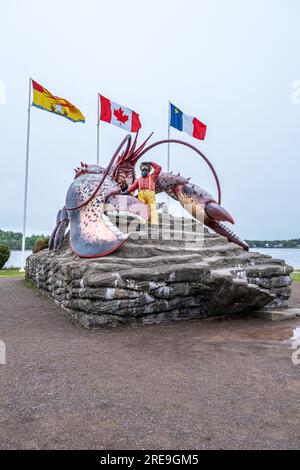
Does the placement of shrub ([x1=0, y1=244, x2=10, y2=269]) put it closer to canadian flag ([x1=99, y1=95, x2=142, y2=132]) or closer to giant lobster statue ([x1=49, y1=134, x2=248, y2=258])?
canadian flag ([x1=99, y1=95, x2=142, y2=132])

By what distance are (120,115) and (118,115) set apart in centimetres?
10

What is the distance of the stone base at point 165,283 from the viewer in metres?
5.80

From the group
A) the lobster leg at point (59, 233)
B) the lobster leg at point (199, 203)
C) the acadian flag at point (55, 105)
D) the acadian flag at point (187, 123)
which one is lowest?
the lobster leg at point (59, 233)

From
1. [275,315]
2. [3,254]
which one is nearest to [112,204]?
[275,315]

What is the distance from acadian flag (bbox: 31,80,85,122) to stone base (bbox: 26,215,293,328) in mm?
10716

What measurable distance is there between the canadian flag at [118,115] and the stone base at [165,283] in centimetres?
912

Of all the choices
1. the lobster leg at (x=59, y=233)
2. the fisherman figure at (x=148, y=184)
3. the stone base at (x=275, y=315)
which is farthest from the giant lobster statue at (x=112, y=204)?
the stone base at (x=275, y=315)

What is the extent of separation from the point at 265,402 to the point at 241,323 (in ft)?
10.8

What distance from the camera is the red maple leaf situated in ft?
51.4

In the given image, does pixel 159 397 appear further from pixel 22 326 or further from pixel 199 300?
pixel 22 326

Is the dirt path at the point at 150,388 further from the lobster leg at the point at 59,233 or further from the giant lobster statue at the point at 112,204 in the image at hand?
the lobster leg at the point at 59,233

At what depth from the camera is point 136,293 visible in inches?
230

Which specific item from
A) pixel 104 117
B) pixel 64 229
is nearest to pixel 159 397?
pixel 64 229
